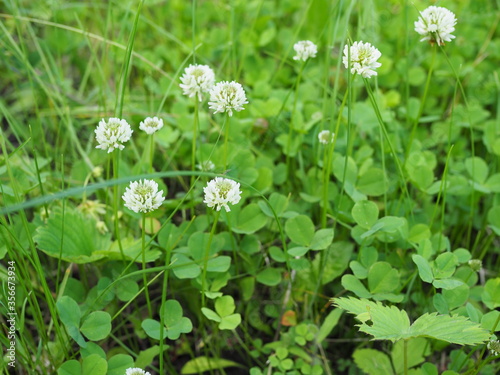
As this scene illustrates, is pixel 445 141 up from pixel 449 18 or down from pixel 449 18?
down

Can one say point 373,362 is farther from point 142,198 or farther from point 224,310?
point 142,198

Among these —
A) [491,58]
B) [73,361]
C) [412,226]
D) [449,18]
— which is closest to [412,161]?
[412,226]

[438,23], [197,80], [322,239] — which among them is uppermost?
[438,23]

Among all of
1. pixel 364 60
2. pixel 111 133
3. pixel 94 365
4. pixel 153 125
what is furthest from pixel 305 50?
pixel 94 365

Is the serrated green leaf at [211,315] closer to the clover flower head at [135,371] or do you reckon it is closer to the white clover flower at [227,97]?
the clover flower head at [135,371]

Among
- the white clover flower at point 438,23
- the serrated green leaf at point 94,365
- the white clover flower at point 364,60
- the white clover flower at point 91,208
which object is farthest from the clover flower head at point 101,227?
the white clover flower at point 438,23

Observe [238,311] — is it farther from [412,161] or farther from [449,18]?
[449,18]

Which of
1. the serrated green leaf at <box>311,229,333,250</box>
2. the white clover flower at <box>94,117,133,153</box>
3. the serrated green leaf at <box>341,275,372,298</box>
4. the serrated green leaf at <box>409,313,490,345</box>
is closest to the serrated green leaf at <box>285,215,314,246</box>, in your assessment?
the serrated green leaf at <box>311,229,333,250</box>

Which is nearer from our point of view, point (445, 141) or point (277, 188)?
point (277, 188)

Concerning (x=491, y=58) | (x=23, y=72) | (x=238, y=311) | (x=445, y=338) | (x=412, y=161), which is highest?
(x=491, y=58)
